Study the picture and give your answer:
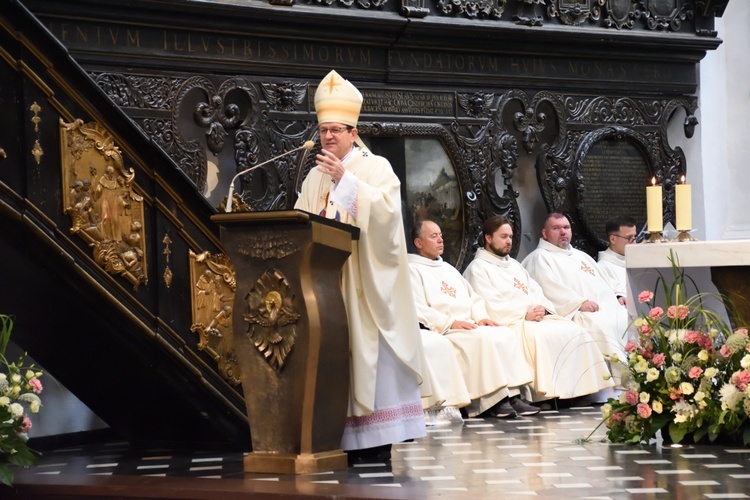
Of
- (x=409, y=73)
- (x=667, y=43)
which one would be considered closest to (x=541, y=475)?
(x=409, y=73)

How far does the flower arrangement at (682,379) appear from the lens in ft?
24.0

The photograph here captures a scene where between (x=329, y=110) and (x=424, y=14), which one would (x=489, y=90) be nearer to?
(x=424, y=14)

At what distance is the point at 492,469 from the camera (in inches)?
265

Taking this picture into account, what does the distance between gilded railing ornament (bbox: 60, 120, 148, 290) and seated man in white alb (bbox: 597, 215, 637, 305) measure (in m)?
5.87

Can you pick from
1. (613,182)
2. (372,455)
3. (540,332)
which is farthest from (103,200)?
(613,182)

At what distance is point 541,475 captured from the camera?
640 cm

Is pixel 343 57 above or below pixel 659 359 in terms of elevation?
above

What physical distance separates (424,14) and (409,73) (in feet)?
1.79

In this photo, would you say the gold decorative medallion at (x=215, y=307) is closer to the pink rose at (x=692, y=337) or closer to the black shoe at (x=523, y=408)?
the pink rose at (x=692, y=337)

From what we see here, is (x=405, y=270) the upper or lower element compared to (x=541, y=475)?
upper

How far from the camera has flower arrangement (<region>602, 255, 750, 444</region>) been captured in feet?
24.0

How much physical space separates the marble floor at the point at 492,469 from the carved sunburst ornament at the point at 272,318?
643 millimetres

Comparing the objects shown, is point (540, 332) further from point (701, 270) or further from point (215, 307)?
point (215, 307)

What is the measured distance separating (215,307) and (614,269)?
→ 17.9 feet
